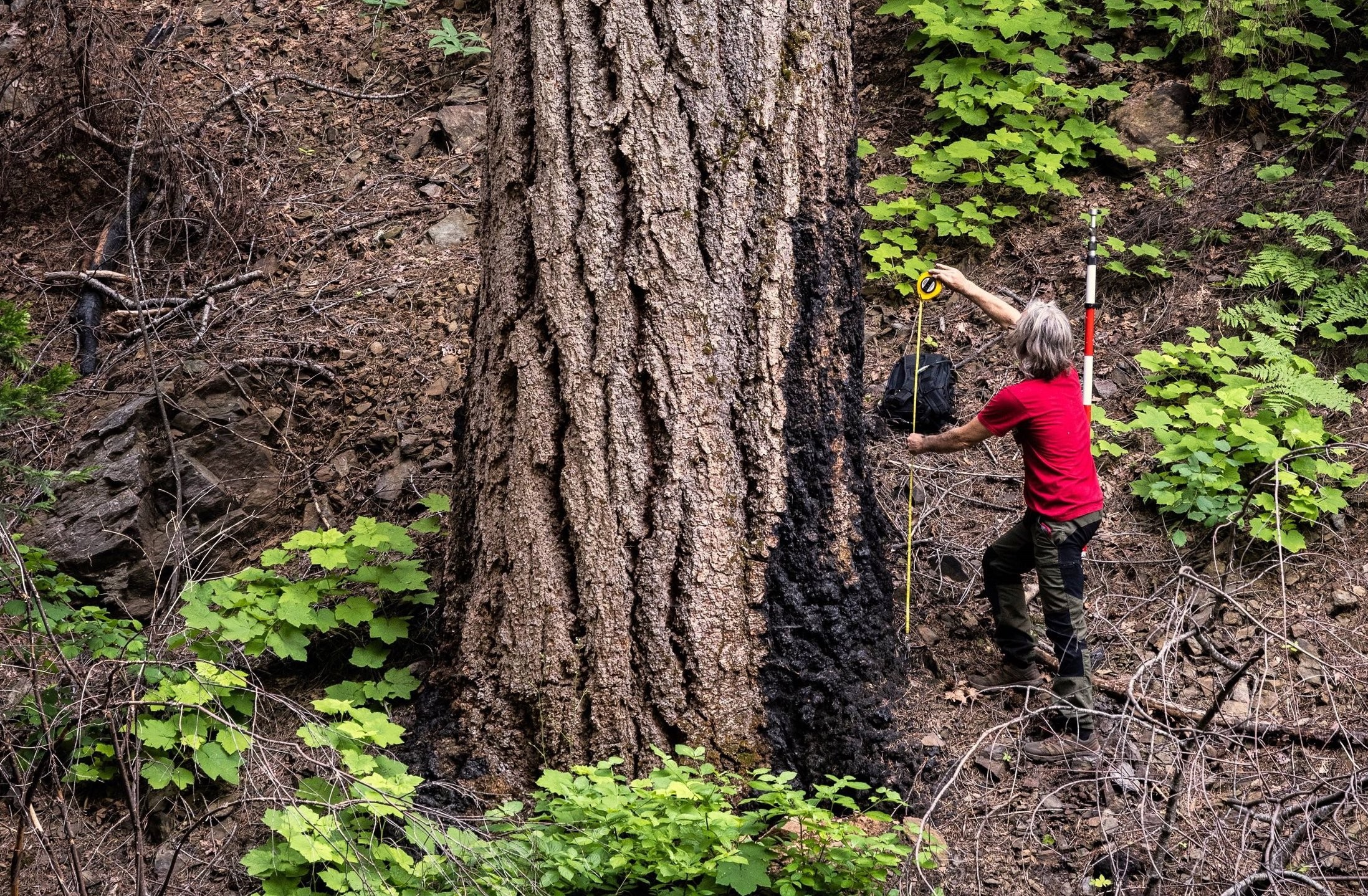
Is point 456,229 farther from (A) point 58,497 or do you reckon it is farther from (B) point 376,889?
(B) point 376,889

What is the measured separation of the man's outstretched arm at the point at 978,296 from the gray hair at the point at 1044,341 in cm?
40

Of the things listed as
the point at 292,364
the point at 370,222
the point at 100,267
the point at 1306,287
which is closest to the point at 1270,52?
the point at 1306,287

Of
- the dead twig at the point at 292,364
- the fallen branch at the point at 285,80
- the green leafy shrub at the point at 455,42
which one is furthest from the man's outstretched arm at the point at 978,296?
the fallen branch at the point at 285,80

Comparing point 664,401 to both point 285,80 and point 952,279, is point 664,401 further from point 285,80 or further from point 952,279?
point 285,80

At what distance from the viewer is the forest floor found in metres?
3.43

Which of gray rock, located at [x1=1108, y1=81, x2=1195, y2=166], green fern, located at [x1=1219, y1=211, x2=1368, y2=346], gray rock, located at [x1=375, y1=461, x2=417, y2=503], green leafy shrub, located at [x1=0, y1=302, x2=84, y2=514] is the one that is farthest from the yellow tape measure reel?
green leafy shrub, located at [x1=0, y1=302, x2=84, y2=514]

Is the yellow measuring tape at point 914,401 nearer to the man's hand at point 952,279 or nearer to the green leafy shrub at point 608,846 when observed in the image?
the man's hand at point 952,279

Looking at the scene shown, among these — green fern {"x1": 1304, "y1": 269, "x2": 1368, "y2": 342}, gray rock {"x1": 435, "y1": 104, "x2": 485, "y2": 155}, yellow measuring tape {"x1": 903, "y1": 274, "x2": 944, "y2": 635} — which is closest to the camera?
yellow measuring tape {"x1": 903, "y1": 274, "x2": 944, "y2": 635}

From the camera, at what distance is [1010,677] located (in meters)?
4.41

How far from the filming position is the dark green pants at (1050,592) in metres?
4.12

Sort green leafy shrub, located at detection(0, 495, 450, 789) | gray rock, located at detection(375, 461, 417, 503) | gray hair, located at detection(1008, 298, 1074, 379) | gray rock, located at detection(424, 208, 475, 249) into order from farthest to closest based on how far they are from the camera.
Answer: gray rock, located at detection(424, 208, 475, 249)
gray rock, located at detection(375, 461, 417, 503)
gray hair, located at detection(1008, 298, 1074, 379)
green leafy shrub, located at detection(0, 495, 450, 789)

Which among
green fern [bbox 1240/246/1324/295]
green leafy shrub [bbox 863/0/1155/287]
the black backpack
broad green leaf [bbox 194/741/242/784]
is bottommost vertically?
broad green leaf [bbox 194/741/242/784]

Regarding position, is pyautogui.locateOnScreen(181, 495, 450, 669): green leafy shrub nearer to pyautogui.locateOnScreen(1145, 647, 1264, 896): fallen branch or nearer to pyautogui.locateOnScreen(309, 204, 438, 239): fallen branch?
pyautogui.locateOnScreen(1145, 647, 1264, 896): fallen branch

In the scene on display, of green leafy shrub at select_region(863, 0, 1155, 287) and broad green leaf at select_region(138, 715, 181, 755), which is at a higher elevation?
green leafy shrub at select_region(863, 0, 1155, 287)
